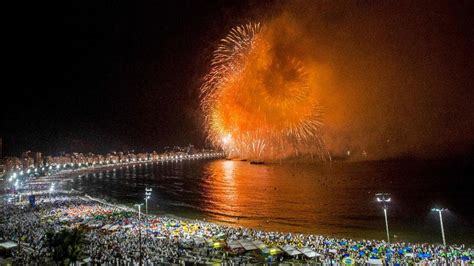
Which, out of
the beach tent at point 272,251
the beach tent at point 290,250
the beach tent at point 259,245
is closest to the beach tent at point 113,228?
the beach tent at point 259,245

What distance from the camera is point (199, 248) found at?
2730 centimetres

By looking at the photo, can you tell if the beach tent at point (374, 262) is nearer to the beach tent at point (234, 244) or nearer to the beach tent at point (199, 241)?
the beach tent at point (234, 244)

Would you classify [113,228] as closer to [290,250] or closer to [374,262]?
[290,250]

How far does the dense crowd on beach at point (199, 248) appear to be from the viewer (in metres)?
24.1

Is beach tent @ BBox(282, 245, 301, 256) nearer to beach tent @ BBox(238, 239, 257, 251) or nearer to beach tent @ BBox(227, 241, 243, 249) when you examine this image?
beach tent @ BBox(238, 239, 257, 251)

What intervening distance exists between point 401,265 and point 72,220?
102ft

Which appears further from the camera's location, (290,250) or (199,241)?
(199,241)

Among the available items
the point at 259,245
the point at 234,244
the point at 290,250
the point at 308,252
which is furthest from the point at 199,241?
the point at 308,252

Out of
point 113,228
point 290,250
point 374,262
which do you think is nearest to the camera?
point 374,262

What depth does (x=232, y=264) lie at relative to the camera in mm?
22609

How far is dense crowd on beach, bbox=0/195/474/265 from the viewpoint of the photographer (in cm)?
2409

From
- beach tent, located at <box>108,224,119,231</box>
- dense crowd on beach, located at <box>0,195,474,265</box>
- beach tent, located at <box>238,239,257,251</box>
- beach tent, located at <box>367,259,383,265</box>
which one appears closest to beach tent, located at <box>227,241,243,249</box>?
dense crowd on beach, located at <box>0,195,474,265</box>

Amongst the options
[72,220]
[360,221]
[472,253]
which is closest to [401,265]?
[472,253]

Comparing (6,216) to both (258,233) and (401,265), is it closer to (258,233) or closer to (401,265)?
(258,233)
